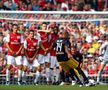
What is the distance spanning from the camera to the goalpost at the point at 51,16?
23.0 meters

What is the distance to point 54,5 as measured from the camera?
2858 cm

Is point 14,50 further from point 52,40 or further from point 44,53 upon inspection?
point 52,40

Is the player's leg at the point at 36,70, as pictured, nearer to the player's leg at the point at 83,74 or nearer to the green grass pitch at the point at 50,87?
the green grass pitch at the point at 50,87

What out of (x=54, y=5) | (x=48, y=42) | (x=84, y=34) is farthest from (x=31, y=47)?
(x=54, y=5)

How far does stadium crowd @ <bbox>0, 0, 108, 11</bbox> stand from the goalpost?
371cm

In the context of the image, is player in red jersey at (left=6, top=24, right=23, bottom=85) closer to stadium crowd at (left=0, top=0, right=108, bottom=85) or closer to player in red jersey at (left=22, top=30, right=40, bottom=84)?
stadium crowd at (left=0, top=0, right=108, bottom=85)

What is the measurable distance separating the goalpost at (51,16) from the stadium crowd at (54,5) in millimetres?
3709

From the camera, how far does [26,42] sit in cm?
2272

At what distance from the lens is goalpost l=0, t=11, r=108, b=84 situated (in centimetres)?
2295

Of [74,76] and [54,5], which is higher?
[54,5]

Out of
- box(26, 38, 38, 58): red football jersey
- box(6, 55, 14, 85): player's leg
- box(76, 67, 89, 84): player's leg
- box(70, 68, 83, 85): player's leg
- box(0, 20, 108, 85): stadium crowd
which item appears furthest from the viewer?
box(0, 20, 108, 85): stadium crowd

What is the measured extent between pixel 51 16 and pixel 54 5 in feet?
17.8

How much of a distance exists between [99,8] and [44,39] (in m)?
7.56

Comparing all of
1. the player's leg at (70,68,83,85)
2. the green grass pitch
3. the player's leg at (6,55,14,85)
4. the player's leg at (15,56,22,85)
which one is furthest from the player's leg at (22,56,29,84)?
the player's leg at (70,68,83,85)
